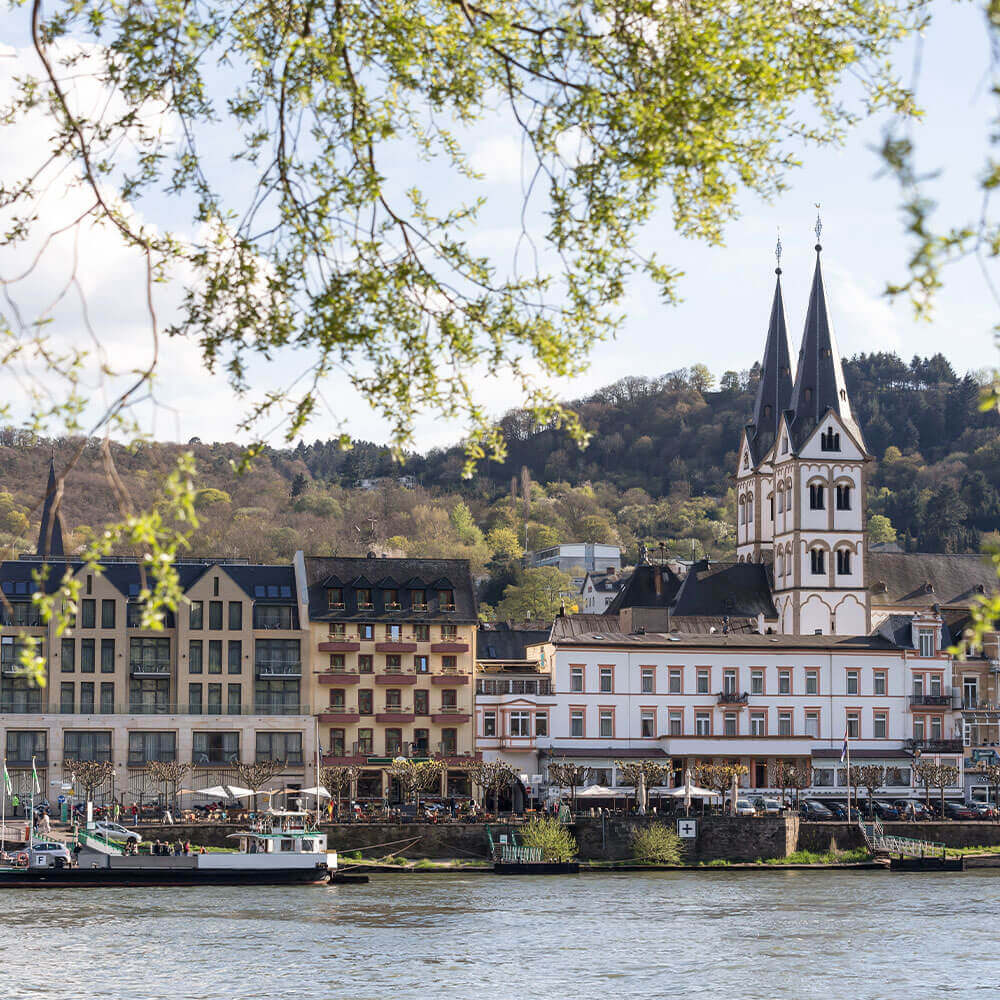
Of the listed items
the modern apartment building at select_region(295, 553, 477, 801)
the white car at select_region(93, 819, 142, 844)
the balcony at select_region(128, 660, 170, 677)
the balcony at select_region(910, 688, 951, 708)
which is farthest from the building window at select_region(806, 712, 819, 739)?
the white car at select_region(93, 819, 142, 844)

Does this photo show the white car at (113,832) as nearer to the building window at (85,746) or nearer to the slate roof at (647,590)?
the building window at (85,746)

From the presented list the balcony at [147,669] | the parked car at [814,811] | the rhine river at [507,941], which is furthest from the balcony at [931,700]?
A: the balcony at [147,669]

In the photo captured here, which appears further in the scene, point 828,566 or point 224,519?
point 224,519

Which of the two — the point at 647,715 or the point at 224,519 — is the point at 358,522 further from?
the point at 647,715

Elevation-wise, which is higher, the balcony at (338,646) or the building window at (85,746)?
the balcony at (338,646)

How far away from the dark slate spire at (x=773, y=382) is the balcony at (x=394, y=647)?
149 ft

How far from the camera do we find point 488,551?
18988 centimetres

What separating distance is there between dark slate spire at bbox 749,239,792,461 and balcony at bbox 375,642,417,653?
4533 cm

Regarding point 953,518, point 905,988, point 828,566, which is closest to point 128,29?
point 905,988

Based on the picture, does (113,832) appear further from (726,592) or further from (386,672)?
(726,592)

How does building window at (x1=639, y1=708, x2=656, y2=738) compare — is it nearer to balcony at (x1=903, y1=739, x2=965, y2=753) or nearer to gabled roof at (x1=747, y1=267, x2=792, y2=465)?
balcony at (x1=903, y1=739, x2=965, y2=753)

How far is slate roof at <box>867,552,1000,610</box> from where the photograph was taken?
121106 millimetres

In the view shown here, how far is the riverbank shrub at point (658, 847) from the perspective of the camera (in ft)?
245

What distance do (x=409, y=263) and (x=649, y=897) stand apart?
51336mm
